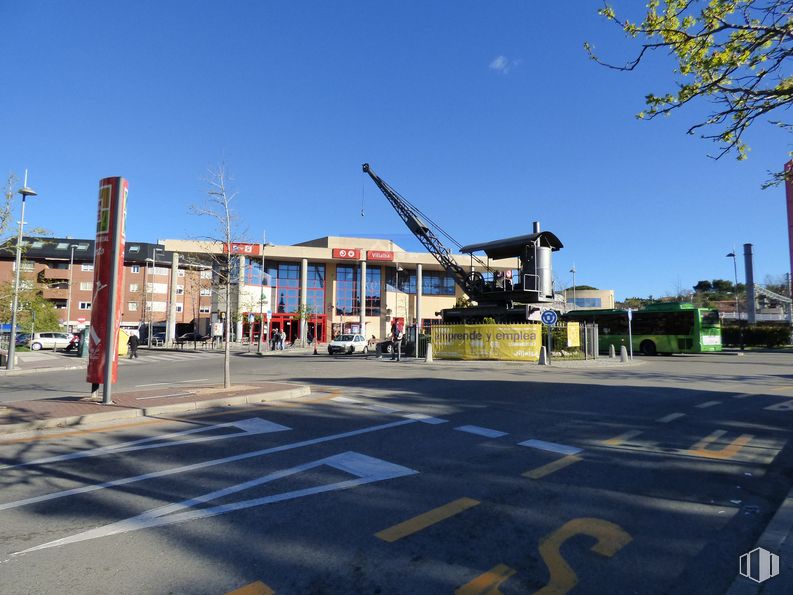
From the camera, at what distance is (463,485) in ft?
15.9

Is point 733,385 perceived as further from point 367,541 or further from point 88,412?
point 88,412

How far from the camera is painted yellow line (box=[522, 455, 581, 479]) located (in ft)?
16.9

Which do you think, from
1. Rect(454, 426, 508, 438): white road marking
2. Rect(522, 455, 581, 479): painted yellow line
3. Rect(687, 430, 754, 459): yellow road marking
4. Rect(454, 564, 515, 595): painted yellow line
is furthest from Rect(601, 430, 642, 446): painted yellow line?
Rect(454, 564, 515, 595): painted yellow line

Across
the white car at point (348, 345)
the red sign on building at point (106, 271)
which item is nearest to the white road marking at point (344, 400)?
the red sign on building at point (106, 271)

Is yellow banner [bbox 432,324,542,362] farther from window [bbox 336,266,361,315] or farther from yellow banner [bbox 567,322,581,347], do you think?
window [bbox 336,266,361,315]

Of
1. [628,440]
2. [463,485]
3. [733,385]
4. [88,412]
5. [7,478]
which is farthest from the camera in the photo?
[733,385]

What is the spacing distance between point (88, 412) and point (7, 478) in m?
3.15

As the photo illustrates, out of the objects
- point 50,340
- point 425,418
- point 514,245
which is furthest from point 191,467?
point 50,340

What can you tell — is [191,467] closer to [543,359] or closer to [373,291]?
[543,359]

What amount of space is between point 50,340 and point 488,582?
48.9 meters

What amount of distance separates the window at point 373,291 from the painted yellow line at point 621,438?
5191 centimetres

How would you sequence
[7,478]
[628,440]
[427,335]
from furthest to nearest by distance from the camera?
[427,335] → [628,440] → [7,478]

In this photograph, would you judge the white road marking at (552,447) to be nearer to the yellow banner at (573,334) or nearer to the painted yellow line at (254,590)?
the painted yellow line at (254,590)

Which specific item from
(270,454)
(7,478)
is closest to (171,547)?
(270,454)
